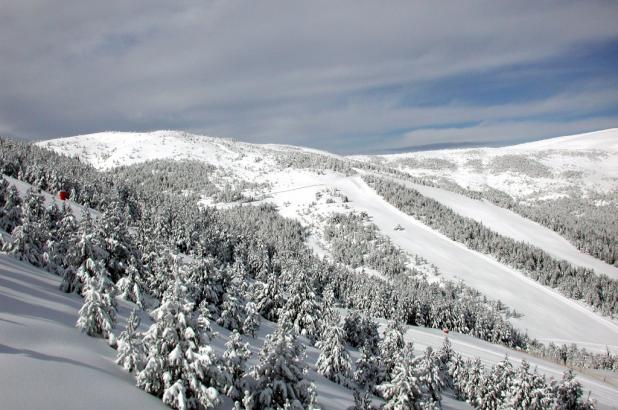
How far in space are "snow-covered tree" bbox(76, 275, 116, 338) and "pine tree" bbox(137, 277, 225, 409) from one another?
5.81m

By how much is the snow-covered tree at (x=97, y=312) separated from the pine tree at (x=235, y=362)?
25.1 ft

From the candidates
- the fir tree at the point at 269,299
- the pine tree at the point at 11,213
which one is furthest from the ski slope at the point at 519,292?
the pine tree at the point at 11,213

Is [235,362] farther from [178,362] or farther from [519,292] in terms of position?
[519,292]

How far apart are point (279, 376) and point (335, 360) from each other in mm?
17688

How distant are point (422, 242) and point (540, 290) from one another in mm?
50458

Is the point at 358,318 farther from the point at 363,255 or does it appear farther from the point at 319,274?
the point at 363,255

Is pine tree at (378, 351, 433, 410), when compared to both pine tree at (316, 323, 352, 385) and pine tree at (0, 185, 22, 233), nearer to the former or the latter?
pine tree at (316, 323, 352, 385)

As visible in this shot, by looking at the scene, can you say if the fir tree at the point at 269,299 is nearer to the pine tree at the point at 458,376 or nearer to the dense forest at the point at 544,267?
the pine tree at the point at 458,376

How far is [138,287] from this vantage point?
35.7 meters

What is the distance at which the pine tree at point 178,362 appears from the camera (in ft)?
58.5

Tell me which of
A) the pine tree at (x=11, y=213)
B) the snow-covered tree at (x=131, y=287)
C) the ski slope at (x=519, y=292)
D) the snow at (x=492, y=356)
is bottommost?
the snow at (x=492, y=356)

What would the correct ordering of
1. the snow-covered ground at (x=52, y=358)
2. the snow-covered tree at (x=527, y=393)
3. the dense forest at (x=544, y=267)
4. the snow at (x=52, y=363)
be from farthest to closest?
the dense forest at (x=544, y=267) < the snow-covered tree at (x=527, y=393) < the snow-covered ground at (x=52, y=358) < the snow at (x=52, y=363)

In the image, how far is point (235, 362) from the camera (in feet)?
68.7

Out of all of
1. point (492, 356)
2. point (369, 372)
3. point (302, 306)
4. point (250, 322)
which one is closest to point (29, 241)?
point (250, 322)
